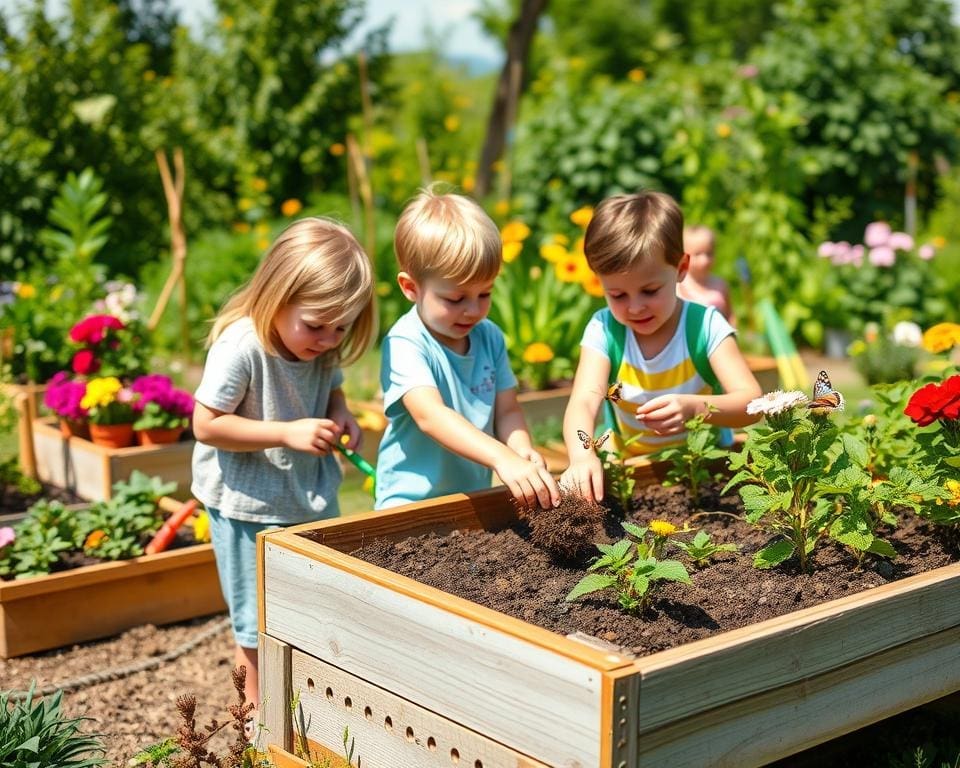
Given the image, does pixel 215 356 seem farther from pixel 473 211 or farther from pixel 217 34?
pixel 217 34

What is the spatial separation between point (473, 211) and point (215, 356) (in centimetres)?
82

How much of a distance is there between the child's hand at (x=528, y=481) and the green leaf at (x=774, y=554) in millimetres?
479

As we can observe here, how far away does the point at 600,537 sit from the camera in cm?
290

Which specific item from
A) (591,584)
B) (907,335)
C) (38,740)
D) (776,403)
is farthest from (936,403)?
(907,335)

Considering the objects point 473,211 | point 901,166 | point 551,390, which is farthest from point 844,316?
point 473,211

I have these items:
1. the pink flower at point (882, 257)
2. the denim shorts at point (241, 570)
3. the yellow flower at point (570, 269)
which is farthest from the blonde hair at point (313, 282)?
the pink flower at point (882, 257)

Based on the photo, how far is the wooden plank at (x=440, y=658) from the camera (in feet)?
6.35

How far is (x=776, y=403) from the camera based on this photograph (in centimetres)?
253

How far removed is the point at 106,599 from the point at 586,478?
192 cm

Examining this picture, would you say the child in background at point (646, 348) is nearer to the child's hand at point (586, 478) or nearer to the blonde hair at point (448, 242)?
the child's hand at point (586, 478)

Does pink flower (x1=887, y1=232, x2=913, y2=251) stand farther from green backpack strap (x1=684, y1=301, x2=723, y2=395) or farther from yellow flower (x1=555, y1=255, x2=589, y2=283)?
green backpack strap (x1=684, y1=301, x2=723, y2=395)

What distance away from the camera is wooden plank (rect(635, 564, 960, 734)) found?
195 cm

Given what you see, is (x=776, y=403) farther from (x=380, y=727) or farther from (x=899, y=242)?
(x=899, y=242)

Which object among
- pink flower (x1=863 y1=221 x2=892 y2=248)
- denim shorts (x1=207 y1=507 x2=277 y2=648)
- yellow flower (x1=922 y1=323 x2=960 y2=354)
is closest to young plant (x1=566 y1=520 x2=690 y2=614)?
denim shorts (x1=207 y1=507 x2=277 y2=648)
